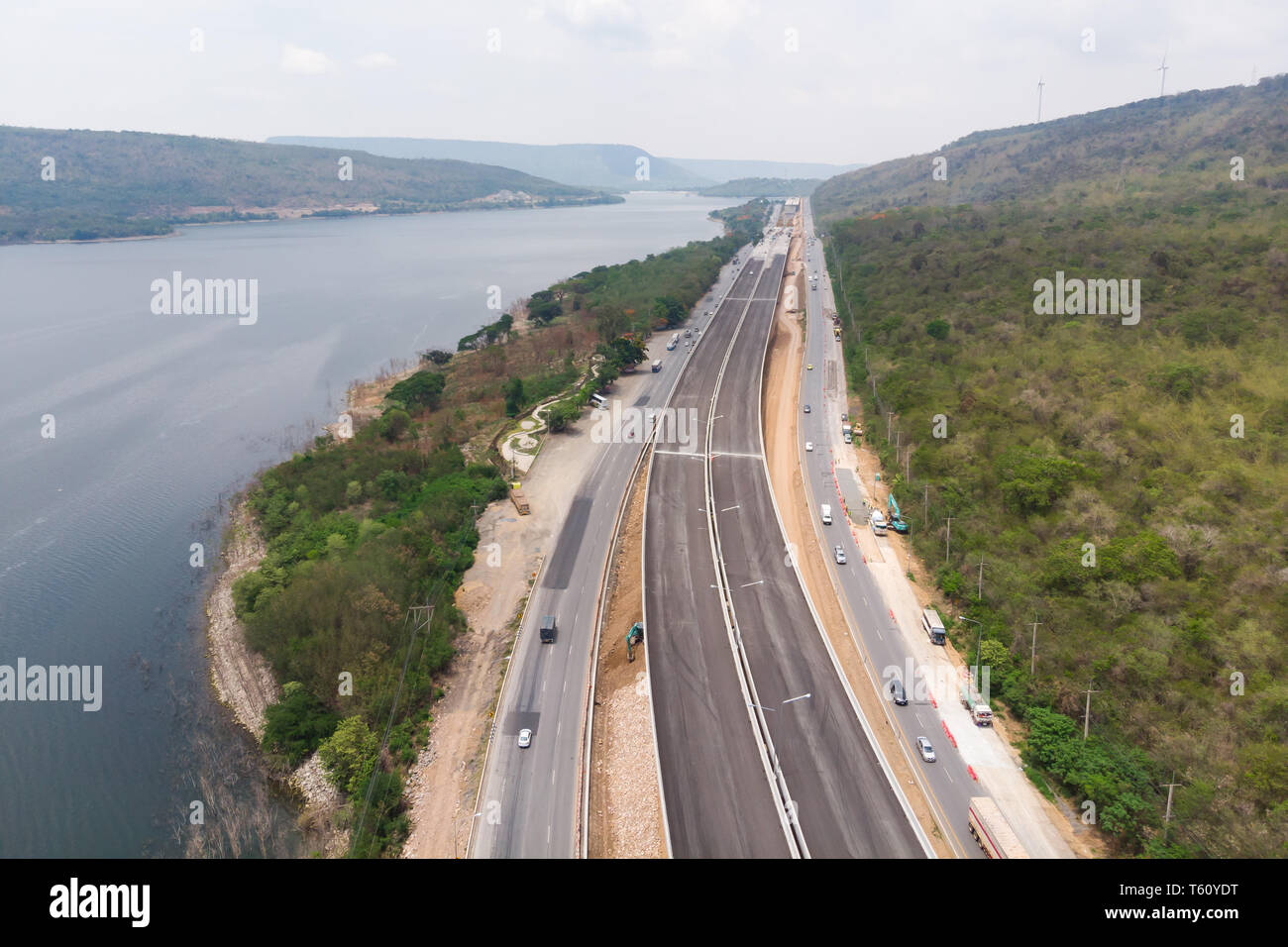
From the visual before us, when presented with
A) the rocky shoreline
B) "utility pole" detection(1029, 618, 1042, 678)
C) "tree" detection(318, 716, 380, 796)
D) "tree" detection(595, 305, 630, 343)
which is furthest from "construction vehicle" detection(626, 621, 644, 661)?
"tree" detection(595, 305, 630, 343)

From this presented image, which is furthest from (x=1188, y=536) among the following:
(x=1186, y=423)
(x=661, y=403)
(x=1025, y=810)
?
(x=661, y=403)

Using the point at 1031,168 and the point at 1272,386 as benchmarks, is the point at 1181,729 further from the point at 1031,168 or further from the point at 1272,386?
the point at 1031,168

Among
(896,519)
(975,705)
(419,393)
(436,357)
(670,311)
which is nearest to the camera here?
(975,705)

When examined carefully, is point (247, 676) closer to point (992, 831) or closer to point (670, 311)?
point (992, 831)

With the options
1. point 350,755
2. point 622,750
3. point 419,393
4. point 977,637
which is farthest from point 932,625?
point 419,393

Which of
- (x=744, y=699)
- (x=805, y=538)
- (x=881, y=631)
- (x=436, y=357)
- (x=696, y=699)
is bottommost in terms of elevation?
(x=696, y=699)

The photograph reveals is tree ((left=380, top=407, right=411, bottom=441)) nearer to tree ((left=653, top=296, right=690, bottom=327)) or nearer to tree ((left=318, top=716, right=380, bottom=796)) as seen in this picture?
tree ((left=318, top=716, right=380, bottom=796))
